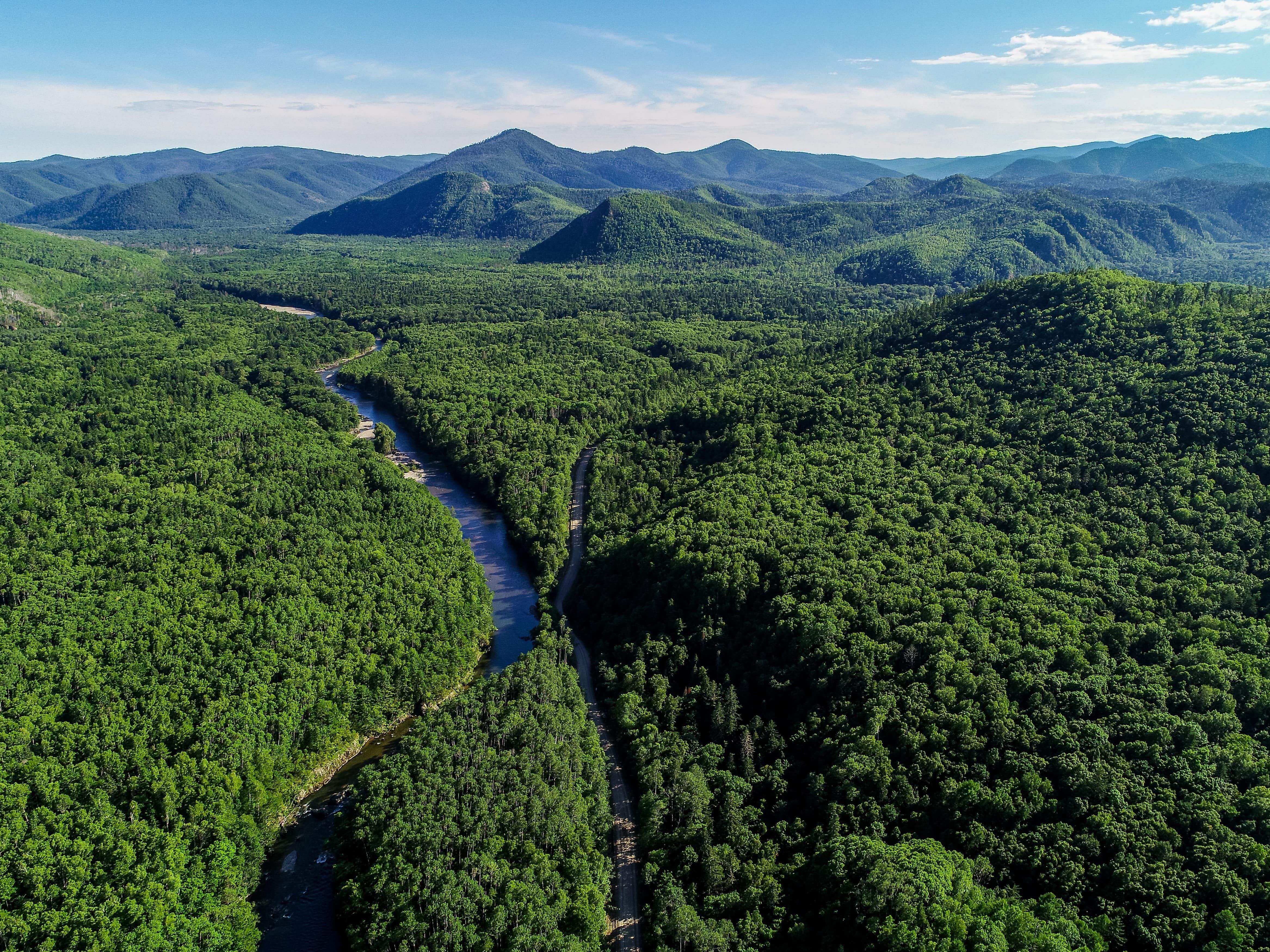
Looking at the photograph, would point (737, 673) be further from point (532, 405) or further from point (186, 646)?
point (532, 405)

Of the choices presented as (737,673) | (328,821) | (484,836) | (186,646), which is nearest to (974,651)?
(737,673)

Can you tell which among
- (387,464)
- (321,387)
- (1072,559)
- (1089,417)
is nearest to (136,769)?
(387,464)

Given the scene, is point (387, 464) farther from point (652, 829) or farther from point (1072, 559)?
point (1072, 559)

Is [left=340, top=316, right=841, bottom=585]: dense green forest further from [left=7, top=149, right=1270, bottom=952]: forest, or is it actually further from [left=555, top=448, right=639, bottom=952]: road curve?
[left=555, top=448, right=639, bottom=952]: road curve

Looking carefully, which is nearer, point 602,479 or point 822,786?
point 822,786

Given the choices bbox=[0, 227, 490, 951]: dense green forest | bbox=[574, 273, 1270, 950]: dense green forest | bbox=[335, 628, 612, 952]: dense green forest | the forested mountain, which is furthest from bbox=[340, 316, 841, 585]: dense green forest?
bbox=[335, 628, 612, 952]: dense green forest

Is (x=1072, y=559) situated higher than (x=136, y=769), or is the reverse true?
(x=1072, y=559)

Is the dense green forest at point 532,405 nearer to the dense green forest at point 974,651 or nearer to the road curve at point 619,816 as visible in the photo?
the dense green forest at point 974,651
